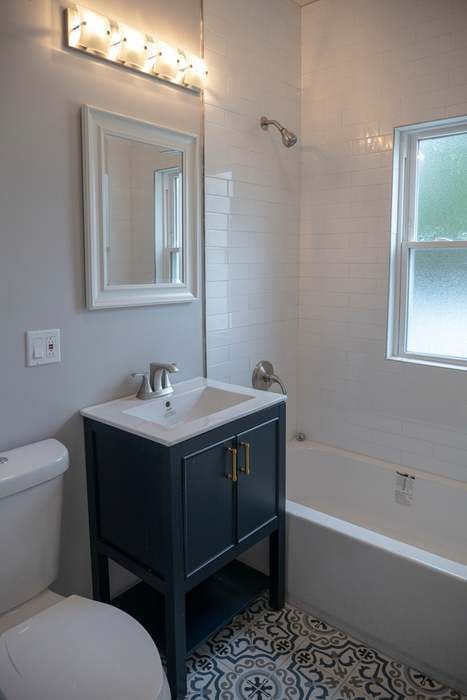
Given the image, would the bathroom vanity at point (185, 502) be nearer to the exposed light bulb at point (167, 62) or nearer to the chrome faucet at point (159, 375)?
the chrome faucet at point (159, 375)

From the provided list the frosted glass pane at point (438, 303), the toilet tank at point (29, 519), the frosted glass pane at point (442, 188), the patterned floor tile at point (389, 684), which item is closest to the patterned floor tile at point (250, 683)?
the patterned floor tile at point (389, 684)

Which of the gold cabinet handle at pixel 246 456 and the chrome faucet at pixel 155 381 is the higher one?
the chrome faucet at pixel 155 381

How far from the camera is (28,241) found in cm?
171

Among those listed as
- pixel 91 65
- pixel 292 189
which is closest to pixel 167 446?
pixel 91 65

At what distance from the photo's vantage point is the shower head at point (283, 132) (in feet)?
8.35

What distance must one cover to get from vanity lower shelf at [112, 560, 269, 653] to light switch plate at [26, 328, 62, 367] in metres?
1.02

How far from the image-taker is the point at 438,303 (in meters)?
2.59

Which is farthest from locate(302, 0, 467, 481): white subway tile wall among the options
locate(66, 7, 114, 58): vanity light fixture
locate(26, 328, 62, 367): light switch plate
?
locate(26, 328, 62, 367): light switch plate

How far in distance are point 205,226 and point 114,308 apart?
0.64m

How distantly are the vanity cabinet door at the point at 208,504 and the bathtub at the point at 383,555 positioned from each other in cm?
43

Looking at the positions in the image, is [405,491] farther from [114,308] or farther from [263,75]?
[263,75]

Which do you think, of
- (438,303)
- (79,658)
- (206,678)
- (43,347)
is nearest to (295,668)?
(206,678)

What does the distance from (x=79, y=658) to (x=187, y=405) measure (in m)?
1.03

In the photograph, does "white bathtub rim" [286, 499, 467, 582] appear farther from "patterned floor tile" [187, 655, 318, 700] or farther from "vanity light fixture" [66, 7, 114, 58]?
"vanity light fixture" [66, 7, 114, 58]
